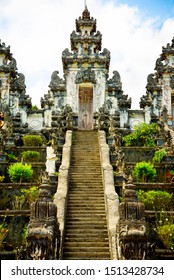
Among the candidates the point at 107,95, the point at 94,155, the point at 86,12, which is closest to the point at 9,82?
the point at 107,95

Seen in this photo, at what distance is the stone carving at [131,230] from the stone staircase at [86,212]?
5.07 ft

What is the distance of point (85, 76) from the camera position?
77.0ft

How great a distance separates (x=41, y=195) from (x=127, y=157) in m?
9.97

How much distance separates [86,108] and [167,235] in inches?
573

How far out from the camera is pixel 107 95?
77.0ft

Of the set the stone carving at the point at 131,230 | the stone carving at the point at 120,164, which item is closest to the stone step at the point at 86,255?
the stone carving at the point at 131,230

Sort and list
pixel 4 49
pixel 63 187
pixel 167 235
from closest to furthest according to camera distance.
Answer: pixel 167 235 < pixel 63 187 < pixel 4 49

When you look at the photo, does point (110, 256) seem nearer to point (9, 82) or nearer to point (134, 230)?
point (134, 230)

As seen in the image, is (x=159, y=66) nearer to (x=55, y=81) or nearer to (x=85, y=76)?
(x=85, y=76)

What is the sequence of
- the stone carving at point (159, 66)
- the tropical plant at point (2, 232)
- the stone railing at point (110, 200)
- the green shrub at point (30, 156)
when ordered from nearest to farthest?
1. the stone railing at point (110, 200)
2. the tropical plant at point (2, 232)
3. the green shrub at point (30, 156)
4. the stone carving at point (159, 66)

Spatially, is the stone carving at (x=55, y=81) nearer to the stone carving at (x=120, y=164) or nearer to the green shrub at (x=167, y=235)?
the stone carving at (x=120, y=164)

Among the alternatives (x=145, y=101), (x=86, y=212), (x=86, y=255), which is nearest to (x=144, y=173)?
(x=86, y=212)

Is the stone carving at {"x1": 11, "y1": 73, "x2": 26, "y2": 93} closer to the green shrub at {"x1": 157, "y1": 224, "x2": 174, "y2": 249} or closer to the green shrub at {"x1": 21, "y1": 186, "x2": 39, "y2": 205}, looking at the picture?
the green shrub at {"x1": 21, "y1": 186, "x2": 39, "y2": 205}

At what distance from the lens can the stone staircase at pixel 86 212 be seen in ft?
31.8
